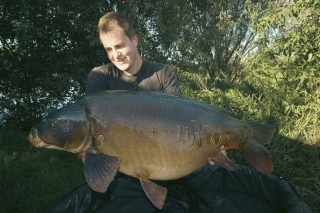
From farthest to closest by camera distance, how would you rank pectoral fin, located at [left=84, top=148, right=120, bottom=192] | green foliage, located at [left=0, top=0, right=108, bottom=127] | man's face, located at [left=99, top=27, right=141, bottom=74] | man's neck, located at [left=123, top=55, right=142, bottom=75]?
green foliage, located at [left=0, top=0, right=108, bottom=127], man's neck, located at [left=123, top=55, right=142, bottom=75], man's face, located at [left=99, top=27, right=141, bottom=74], pectoral fin, located at [left=84, top=148, right=120, bottom=192]

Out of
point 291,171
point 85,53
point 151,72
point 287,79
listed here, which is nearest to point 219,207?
point 291,171

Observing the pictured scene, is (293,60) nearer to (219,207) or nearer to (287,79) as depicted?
(287,79)

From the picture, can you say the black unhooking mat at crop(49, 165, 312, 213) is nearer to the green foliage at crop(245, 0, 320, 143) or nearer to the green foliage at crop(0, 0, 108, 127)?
the green foliage at crop(245, 0, 320, 143)

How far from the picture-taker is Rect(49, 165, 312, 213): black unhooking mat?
2369 millimetres

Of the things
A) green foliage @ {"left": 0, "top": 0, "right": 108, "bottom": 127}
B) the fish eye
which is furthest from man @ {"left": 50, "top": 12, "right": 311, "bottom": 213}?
green foliage @ {"left": 0, "top": 0, "right": 108, "bottom": 127}

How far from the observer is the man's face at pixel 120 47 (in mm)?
2010

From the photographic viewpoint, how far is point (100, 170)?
144 cm

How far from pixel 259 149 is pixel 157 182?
106 centimetres

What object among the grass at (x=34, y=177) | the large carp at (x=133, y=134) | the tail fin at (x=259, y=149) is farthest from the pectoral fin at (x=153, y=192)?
the grass at (x=34, y=177)

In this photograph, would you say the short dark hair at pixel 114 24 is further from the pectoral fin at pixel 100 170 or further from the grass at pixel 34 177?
the grass at pixel 34 177

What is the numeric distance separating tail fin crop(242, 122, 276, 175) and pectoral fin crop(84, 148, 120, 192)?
0.63m

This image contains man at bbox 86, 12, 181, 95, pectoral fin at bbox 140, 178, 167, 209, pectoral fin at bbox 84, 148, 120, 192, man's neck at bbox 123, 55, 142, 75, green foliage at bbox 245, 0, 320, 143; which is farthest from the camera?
green foliage at bbox 245, 0, 320, 143

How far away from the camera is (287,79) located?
3.58 m

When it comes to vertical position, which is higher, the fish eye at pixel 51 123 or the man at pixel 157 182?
the fish eye at pixel 51 123
